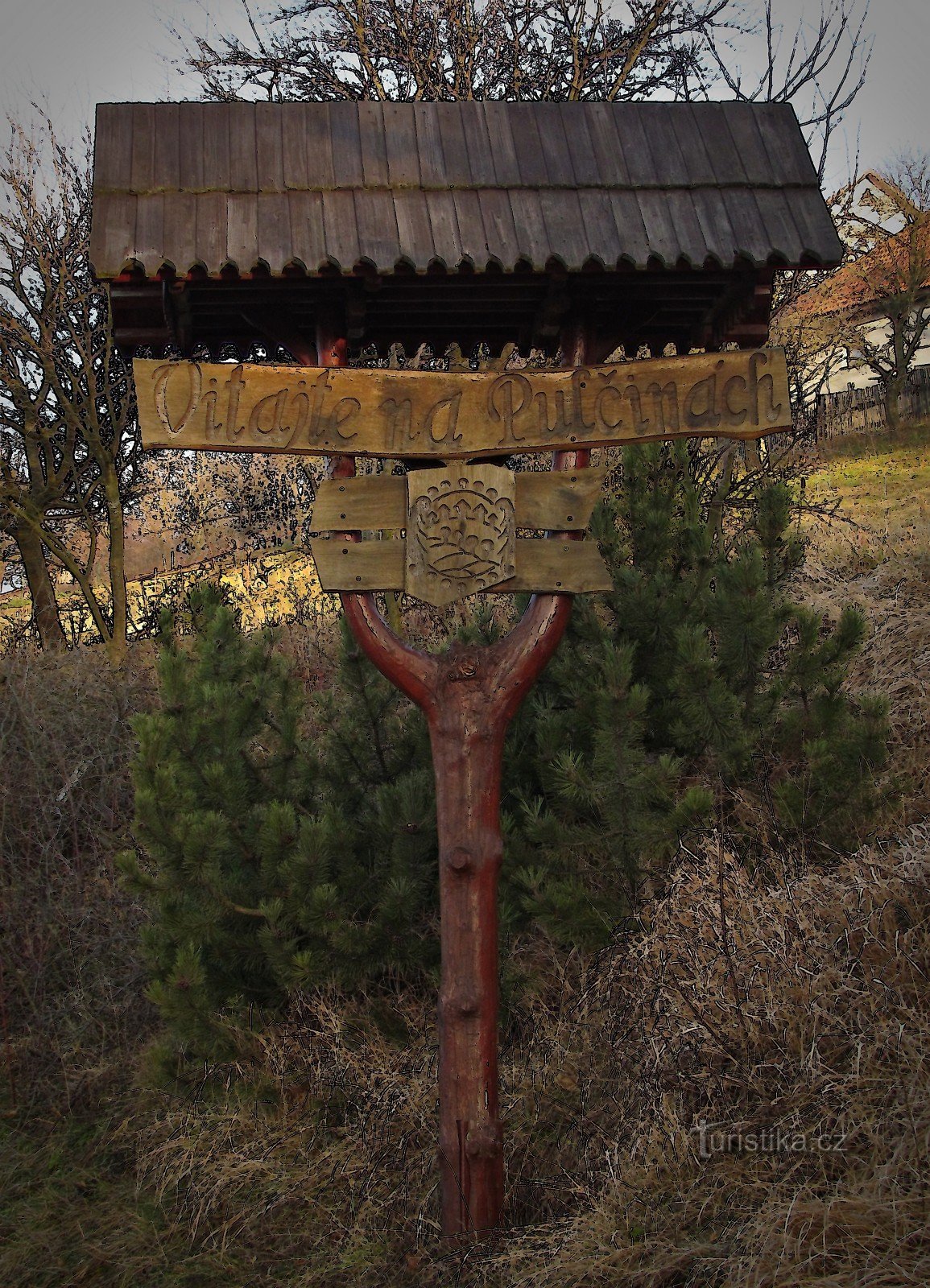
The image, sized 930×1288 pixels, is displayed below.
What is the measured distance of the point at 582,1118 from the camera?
4266mm

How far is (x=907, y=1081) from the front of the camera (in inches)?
133

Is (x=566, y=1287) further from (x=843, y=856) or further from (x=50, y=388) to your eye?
(x=50, y=388)

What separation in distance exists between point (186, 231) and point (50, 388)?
733 centimetres

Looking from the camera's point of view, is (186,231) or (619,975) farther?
(619,975)

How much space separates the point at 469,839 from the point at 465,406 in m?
1.71

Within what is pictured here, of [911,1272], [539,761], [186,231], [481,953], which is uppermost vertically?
[186,231]

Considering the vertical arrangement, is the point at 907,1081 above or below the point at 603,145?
below

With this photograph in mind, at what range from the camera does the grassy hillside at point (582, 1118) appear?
11.0 ft

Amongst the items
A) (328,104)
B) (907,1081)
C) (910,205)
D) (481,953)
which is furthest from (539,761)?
(910,205)

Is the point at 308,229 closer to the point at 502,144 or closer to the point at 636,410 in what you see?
the point at 502,144

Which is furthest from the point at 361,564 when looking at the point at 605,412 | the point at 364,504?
the point at 605,412

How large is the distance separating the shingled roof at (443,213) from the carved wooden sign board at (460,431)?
0.40m

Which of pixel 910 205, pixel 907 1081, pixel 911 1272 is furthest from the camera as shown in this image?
pixel 910 205

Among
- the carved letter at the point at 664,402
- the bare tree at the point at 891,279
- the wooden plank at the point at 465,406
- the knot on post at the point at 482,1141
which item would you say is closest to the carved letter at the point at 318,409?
the wooden plank at the point at 465,406
